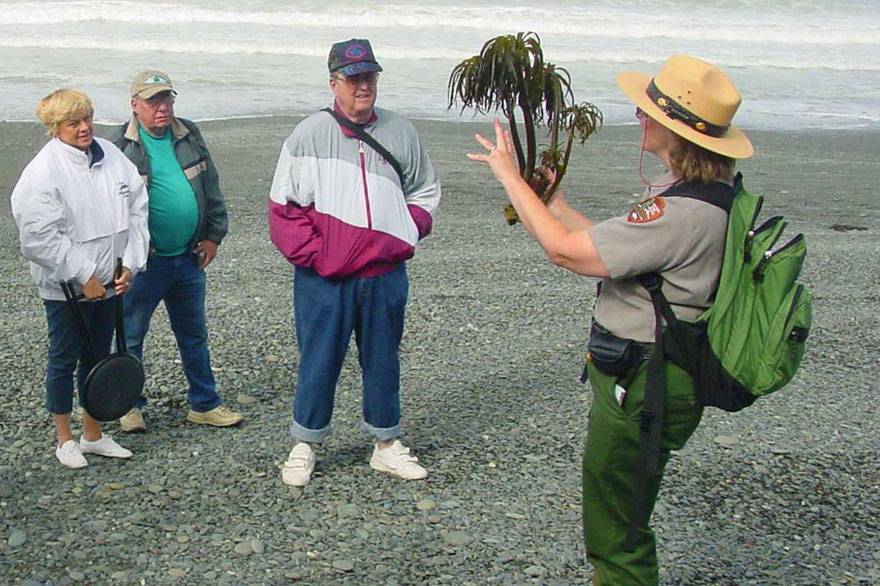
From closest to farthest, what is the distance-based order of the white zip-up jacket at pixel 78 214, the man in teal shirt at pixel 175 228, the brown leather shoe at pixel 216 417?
the white zip-up jacket at pixel 78 214, the man in teal shirt at pixel 175 228, the brown leather shoe at pixel 216 417

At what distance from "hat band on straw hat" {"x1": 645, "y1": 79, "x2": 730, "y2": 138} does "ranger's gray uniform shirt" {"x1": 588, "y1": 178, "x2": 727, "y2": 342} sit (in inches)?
8.7

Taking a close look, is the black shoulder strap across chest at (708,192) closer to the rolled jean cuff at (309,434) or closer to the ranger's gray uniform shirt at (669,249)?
the ranger's gray uniform shirt at (669,249)

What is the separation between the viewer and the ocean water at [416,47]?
2139cm

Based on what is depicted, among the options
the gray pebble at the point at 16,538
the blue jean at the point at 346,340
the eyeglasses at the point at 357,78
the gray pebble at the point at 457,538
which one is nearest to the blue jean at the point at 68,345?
the gray pebble at the point at 16,538

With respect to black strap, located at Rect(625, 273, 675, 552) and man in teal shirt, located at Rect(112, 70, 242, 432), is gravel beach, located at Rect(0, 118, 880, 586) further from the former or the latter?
black strap, located at Rect(625, 273, 675, 552)

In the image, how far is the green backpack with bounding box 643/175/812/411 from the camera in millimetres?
3385

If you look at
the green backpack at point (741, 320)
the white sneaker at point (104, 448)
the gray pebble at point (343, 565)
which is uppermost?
the green backpack at point (741, 320)

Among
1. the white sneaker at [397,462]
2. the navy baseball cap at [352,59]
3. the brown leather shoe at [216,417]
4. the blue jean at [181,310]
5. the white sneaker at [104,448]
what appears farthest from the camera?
the brown leather shoe at [216,417]

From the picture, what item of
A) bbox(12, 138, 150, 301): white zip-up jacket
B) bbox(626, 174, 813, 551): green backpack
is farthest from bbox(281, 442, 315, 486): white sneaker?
bbox(626, 174, 813, 551): green backpack

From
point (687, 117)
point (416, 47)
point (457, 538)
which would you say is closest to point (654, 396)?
point (687, 117)

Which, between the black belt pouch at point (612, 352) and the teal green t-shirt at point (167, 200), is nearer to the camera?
the black belt pouch at point (612, 352)

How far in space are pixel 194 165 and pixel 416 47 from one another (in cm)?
2608

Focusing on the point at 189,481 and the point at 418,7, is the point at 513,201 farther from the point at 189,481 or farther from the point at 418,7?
the point at 418,7

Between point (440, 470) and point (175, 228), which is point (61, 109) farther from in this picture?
point (440, 470)
